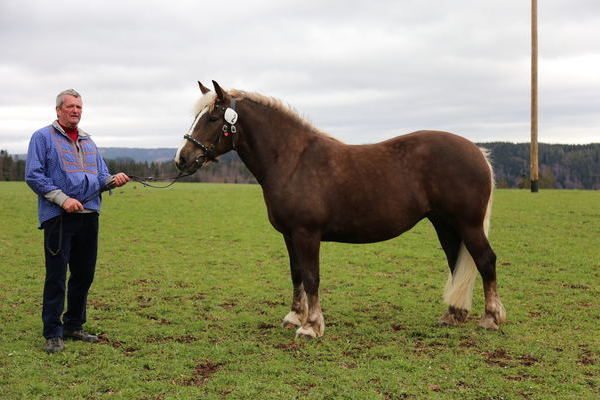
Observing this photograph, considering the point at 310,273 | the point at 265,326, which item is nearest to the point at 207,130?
the point at 310,273

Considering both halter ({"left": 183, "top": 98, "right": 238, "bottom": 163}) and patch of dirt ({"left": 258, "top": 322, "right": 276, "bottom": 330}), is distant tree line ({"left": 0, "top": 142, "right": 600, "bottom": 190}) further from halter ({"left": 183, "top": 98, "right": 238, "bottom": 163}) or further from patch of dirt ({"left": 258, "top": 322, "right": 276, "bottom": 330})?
halter ({"left": 183, "top": 98, "right": 238, "bottom": 163})

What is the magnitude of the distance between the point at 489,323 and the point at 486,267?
0.64 meters

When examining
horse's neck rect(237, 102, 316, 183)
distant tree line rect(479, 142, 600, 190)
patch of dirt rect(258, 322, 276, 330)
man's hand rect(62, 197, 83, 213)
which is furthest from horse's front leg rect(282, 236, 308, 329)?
distant tree line rect(479, 142, 600, 190)

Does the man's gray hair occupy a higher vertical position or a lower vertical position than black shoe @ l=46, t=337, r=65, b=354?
higher

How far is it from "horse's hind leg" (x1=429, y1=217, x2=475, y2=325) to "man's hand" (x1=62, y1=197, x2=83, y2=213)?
3.94 m

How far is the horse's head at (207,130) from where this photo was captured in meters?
5.38

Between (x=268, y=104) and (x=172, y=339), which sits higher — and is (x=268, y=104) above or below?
above

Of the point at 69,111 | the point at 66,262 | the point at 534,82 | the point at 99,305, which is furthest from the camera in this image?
the point at 534,82

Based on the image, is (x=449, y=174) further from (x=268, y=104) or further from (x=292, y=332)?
(x=292, y=332)

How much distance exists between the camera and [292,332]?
578 centimetres

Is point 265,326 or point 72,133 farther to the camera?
point 265,326

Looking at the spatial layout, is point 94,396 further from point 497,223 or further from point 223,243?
Result: point 497,223

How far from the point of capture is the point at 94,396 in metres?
3.97

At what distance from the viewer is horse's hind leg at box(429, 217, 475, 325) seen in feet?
19.4
